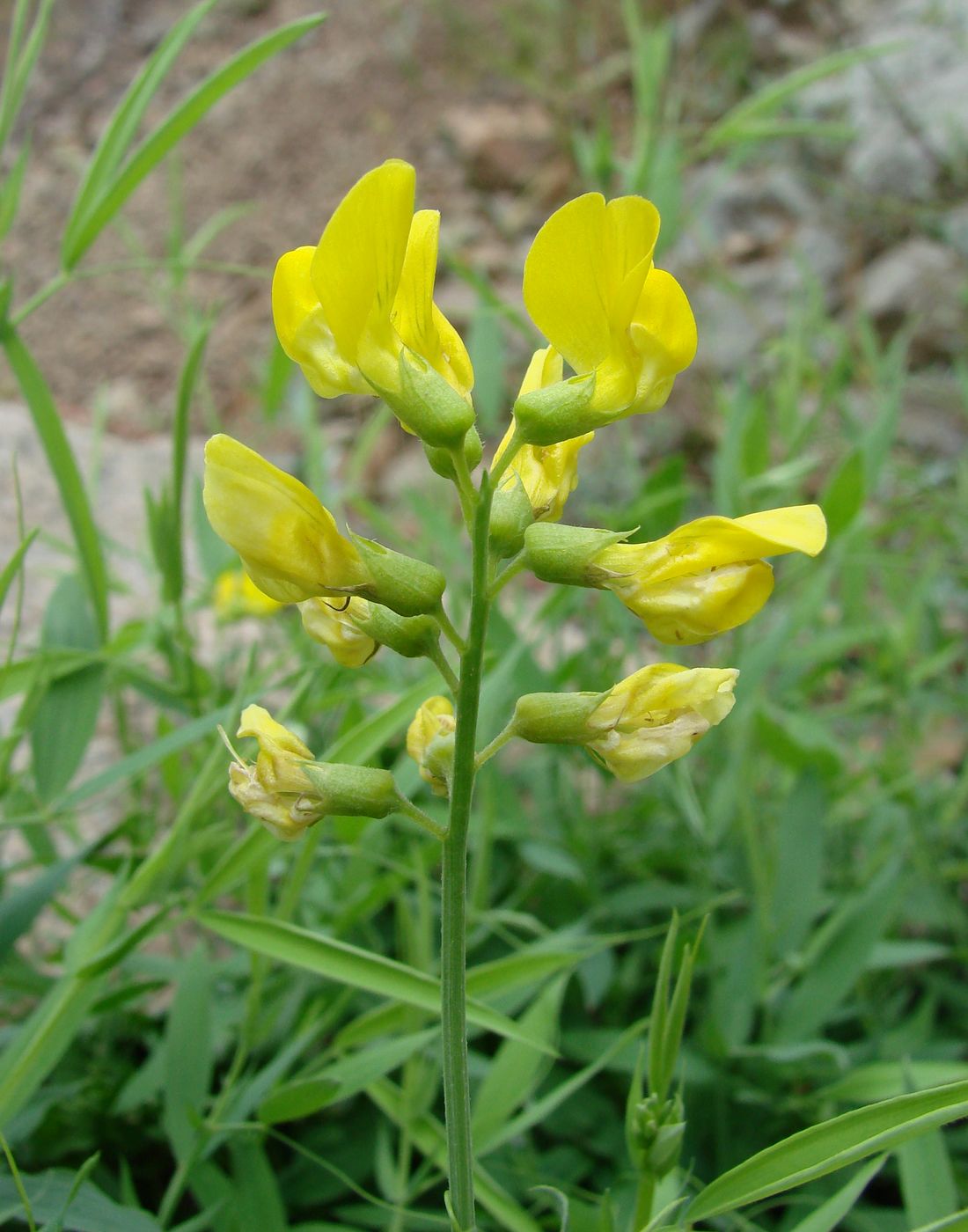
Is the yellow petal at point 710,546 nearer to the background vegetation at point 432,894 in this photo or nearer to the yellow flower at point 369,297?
the yellow flower at point 369,297

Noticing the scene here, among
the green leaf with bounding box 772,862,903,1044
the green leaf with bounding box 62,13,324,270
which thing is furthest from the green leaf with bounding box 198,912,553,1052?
the green leaf with bounding box 62,13,324,270

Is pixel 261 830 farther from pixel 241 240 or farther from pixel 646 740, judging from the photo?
pixel 241 240

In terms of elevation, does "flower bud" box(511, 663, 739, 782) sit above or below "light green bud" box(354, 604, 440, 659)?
below

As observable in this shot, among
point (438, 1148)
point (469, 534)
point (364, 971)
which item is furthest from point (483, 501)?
point (438, 1148)

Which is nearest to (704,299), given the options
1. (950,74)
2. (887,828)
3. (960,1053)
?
(950,74)

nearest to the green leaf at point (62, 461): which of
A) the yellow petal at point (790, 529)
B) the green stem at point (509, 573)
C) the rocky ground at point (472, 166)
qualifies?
the green stem at point (509, 573)

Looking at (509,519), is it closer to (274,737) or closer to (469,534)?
(469,534)

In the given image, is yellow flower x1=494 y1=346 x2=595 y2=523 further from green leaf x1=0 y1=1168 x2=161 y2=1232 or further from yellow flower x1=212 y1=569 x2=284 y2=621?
yellow flower x1=212 y1=569 x2=284 y2=621
